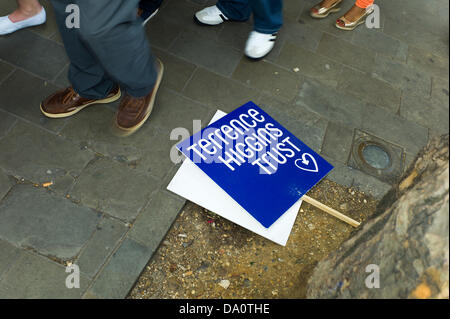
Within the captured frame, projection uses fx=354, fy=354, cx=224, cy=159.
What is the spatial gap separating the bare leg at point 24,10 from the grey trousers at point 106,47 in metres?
0.85

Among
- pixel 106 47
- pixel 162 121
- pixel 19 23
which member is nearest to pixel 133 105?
pixel 162 121

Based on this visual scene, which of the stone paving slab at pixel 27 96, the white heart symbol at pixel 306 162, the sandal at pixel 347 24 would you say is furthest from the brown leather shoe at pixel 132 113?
the sandal at pixel 347 24

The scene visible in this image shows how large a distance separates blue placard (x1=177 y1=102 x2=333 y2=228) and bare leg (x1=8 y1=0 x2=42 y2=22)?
1544mm

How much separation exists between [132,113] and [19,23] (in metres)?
1.24

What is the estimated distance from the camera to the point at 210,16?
2.89 metres

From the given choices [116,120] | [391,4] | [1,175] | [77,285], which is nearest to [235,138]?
[116,120]

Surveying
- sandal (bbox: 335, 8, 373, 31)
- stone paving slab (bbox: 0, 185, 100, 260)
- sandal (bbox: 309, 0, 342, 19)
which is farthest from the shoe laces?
sandal (bbox: 335, 8, 373, 31)

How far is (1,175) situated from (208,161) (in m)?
1.19

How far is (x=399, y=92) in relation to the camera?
2.80 m

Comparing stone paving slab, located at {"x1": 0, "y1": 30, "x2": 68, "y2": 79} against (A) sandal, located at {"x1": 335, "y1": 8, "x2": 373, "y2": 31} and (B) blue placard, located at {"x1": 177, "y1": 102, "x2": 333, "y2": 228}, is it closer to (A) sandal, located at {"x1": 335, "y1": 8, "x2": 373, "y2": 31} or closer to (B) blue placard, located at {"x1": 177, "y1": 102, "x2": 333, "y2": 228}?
(B) blue placard, located at {"x1": 177, "y1": 102, "x2": 333, "y2": 228}

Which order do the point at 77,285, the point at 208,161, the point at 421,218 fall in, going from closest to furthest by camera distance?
1. the point at 421,218
2. the point at 77,285
3. the point at 208,161

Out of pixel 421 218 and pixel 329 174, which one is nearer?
pixel 421 218

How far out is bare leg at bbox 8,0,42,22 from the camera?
256cm

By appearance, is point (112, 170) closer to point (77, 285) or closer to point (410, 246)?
point (77, 285)
